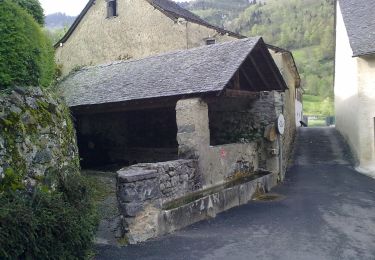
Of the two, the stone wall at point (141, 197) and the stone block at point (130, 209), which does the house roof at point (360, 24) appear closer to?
the stone wall at point (141, 197)

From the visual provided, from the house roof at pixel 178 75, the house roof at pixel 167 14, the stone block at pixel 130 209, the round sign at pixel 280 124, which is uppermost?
the house roof at pixel 167 14

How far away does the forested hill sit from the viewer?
50.1m

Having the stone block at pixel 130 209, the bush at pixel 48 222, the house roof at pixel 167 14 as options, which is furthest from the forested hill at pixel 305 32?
the bush at pixel 48 222

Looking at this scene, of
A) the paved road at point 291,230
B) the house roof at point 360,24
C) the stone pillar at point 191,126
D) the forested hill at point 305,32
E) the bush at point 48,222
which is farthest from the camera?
the forested hill at point 305,32

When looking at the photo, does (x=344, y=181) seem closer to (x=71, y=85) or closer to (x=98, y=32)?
(x=71, y=85)

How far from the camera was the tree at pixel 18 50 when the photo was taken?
16.9 feet

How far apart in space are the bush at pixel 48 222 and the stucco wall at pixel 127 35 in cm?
1196

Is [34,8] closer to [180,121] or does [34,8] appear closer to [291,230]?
[180,121]

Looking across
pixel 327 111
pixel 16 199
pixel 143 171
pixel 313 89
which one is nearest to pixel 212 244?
pixel 143 171

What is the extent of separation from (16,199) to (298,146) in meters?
14.5

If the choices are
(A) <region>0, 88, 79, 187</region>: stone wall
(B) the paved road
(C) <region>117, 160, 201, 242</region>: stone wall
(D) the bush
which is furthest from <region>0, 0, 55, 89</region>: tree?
(B) the paved road

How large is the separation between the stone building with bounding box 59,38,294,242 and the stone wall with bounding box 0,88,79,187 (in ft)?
3.68

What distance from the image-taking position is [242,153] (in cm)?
1031

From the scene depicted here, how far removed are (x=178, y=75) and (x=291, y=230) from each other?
4391mm
